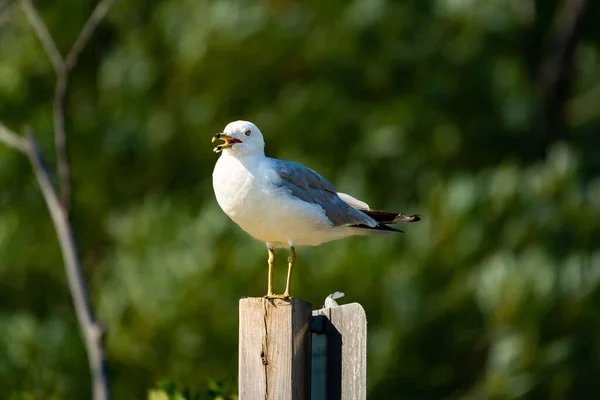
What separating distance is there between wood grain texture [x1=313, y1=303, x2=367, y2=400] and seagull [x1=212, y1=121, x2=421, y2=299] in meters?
0.50

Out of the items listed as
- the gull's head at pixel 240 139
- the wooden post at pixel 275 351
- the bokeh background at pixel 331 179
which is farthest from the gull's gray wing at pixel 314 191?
the bokeh background at pixel 331 179

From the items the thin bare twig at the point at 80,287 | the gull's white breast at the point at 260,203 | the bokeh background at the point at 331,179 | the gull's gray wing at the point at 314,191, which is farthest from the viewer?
the bokeh background at the point at 331,179

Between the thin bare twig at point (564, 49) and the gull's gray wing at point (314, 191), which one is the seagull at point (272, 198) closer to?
the gull's gray wing at point (314, 191)

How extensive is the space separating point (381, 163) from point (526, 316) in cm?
210

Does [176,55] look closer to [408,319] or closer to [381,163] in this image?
[381,163]

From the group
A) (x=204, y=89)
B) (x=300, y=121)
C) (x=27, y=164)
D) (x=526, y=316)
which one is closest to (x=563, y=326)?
(x=526, y=316)

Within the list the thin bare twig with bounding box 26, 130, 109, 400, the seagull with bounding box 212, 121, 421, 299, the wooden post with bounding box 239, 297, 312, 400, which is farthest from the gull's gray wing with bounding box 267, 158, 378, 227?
the thin bare twig with bounding box 26, 130, 109, 400

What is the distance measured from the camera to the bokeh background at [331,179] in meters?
9.25

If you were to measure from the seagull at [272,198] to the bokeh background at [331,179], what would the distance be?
162 inches

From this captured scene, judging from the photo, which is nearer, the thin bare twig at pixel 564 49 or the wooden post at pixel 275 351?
the wooden post at pixel 275 351

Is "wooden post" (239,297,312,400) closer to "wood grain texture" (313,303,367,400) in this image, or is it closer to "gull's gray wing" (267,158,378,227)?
"wood grain texture" (313,303,367,400)

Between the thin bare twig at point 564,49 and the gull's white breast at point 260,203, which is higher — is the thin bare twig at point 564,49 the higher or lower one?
the higher one

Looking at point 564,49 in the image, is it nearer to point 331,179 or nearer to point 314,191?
point 331,179

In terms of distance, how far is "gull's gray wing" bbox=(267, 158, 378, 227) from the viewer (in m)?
4.27
